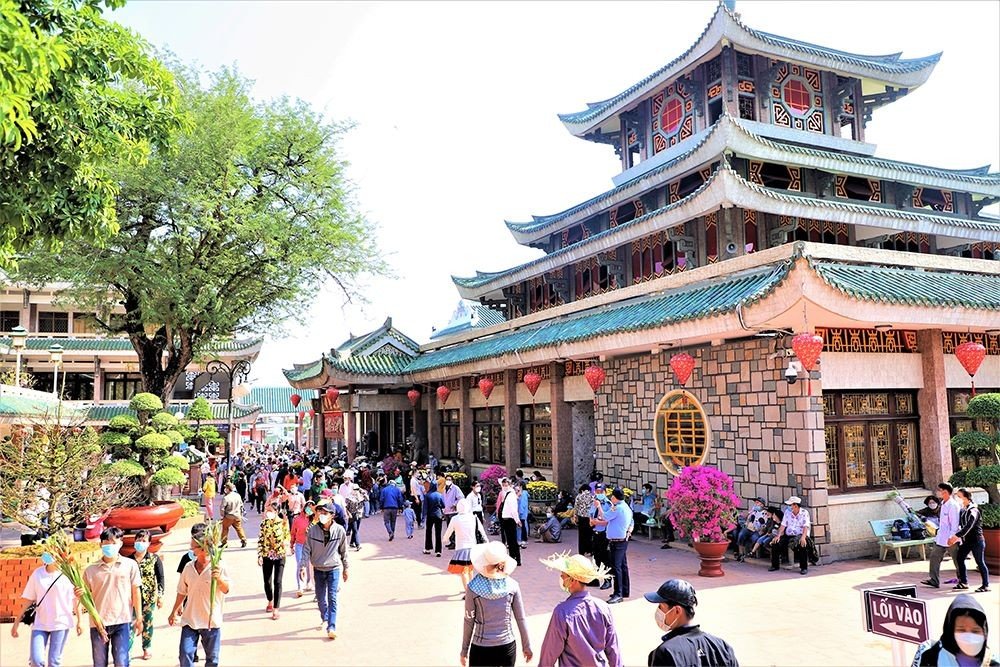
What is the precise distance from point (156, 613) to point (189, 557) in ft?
11.8

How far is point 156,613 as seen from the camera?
10102mm

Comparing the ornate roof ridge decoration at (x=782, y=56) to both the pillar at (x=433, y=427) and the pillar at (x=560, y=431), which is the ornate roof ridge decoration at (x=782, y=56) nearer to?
the pillar at (x=560, y=431)

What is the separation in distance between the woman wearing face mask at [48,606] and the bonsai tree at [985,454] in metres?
11.6

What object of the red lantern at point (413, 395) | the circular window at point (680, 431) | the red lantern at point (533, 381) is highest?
the red lantern at point (533, 381)

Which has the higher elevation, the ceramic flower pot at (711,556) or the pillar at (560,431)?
the pillar at (560,431)

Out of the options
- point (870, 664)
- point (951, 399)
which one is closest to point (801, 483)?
point (951, 399)

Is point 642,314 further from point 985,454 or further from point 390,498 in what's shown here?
point 390,498

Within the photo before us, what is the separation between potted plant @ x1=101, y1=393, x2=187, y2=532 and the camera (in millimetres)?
15594

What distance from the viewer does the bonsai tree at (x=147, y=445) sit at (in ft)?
53.8

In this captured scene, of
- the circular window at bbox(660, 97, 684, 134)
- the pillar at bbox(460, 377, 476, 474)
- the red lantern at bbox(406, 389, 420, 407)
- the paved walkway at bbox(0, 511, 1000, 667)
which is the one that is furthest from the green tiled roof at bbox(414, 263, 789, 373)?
the circular window at bbox(660, 97, 684, 134)

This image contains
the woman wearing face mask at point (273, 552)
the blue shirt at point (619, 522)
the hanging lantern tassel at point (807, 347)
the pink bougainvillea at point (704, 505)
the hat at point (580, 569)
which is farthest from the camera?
the pink bougainvillea at point (704, 505)

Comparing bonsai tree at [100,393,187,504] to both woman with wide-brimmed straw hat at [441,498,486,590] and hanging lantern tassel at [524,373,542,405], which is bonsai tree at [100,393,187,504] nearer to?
hanging lantern tassel at [524,373,542,405]

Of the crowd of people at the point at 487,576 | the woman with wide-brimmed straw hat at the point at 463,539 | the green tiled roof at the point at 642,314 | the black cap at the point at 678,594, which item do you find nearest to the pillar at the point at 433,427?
the green tiled roof at the point at 642,314

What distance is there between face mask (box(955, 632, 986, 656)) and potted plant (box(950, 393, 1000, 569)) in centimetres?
821
